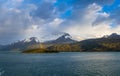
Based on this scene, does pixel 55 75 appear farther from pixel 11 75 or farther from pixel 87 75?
pixel 11 75

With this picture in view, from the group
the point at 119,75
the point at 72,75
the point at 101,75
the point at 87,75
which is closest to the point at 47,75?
the point at 72,75

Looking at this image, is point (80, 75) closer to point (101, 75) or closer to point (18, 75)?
point (101, 75)

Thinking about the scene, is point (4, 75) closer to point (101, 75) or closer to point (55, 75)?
point (55, 75)

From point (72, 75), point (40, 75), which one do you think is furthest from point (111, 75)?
point (40, 75)

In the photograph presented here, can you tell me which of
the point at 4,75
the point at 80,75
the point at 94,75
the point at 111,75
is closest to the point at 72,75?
the point at 80,75

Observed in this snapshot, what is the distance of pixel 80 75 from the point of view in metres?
83.9

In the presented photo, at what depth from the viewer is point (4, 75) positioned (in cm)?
8550

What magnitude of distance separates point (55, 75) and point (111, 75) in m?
21.5

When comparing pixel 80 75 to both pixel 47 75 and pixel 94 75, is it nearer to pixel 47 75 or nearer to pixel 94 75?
pixel 94 75

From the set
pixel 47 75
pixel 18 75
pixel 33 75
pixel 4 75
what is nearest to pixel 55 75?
pixel 47 75

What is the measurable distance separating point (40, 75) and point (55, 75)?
19.5 ft

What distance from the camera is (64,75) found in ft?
278

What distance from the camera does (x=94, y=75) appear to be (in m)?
82.6

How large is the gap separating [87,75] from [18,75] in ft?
88.9
